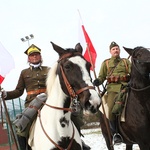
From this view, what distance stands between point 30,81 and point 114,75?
9.38ft

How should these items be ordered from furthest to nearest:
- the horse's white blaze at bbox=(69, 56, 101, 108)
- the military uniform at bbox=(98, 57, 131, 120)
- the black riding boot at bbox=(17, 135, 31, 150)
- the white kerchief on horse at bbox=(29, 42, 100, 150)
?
the military uniform at bbox=(98, 57, 131, 120) → the black riding boot at bbox=(17, 135, 31, 150) → the white kerchief on horse at bbox=(29, 42, 100, 150) → the horse's white blaze at bbox=(69, 56, 101, 108)

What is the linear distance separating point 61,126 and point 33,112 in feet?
2.58

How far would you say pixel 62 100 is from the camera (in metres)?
4.36

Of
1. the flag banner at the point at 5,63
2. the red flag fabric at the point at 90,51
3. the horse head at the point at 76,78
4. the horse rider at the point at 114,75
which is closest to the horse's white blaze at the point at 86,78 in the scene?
the horse head at the point at 76,78

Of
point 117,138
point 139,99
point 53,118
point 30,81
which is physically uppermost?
point 30,81

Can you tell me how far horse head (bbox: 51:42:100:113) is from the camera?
3.64 meters

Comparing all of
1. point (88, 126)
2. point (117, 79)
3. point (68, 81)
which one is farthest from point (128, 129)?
point (88, 126)

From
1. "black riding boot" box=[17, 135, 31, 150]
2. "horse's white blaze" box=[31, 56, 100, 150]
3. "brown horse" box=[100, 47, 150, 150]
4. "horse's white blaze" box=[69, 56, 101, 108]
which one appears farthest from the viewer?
"brown horse" box=[100, 47, 150, 150]

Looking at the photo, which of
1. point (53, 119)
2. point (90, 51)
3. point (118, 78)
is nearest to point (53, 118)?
point (53, 119)

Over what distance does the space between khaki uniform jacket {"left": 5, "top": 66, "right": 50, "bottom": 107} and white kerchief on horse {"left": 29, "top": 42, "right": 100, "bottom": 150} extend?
0.81m

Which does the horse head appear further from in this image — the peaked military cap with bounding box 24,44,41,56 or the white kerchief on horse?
the peaked military cap with bounding box 24,44,41,56

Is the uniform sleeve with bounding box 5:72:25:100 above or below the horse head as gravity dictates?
below

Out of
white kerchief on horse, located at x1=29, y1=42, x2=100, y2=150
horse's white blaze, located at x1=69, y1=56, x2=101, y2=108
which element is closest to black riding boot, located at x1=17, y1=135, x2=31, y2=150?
white kerchief on horse, located at x1=29, y1=42, x2=100, y2=150

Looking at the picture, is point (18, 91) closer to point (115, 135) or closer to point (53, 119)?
point (53, 119)
